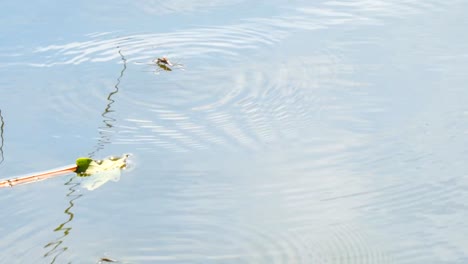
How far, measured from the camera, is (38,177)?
2438 millimetres

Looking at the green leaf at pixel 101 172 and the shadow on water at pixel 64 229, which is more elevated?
the green leaf at pixel 101 172

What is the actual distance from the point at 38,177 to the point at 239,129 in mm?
640

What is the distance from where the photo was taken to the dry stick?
2422mm

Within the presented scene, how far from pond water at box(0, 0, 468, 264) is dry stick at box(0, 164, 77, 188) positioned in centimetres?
3

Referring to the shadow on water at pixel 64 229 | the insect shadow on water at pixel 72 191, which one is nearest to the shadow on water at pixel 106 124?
the insect shadow on water at pixel 72 191

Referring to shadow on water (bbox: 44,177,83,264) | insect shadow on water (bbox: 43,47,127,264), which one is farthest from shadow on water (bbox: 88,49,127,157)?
shadow on water (bbox: 44,177,83,264)

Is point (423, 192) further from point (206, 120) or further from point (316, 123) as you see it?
point (206, 120)

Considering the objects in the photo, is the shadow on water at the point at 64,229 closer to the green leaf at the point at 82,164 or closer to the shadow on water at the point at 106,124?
the green leaf at the point at 82,164

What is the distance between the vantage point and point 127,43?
3.23 meters

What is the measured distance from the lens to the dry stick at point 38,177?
2422 mm

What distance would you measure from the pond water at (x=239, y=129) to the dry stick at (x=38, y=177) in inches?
1.1

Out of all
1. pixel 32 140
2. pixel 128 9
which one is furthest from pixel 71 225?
pixel 128 9

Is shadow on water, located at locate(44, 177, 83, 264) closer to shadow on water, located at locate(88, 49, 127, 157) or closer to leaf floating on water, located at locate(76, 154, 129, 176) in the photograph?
leaf floating on water, located at locate(76, 154, 129, 176)

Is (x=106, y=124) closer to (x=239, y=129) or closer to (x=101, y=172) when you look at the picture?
(x=101, y=172)
